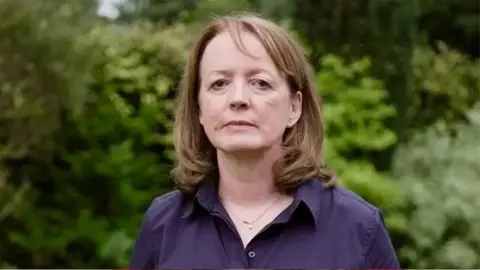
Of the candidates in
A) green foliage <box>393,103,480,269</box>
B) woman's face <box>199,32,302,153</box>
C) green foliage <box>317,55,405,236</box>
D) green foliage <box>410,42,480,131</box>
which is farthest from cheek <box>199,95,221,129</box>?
green foliage <box>410,42,480,131</box>

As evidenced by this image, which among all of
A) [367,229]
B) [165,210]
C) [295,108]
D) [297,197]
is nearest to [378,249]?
[367,229]

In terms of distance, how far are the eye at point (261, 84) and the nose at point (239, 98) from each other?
2 centimetres

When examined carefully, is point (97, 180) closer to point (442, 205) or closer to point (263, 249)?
point (442, 205)

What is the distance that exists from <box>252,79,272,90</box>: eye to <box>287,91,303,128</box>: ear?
0.24ft

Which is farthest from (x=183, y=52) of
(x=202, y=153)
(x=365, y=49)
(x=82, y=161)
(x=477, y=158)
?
(x=202, y=153)

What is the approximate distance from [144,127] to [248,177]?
2291 mm

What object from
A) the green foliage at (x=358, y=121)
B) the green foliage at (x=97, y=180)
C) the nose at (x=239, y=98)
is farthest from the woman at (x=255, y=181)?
the green foliage at (x=358, y=121)

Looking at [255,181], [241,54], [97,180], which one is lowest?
[97,180]

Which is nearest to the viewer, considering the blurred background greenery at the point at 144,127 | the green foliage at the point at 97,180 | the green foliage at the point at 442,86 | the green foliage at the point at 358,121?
the blurred background greenery at the point at 144,127

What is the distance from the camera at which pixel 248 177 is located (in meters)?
1.20

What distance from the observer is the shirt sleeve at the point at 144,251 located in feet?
4.12

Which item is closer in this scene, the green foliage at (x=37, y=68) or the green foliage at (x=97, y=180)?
the green foliage at (x=37, y=68)

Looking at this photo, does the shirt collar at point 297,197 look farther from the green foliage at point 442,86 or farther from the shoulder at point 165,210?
the green foliage at point 442,86

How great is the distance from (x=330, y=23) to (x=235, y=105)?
2566 mm
